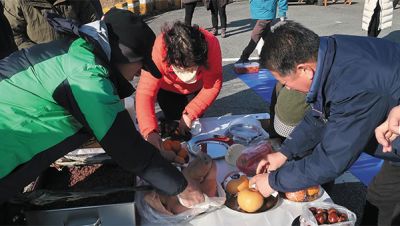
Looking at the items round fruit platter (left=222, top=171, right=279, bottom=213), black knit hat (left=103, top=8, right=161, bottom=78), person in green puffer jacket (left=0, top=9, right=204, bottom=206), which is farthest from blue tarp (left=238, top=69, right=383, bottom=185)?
black knit hat (left=103, top=8, right=161, bottom=78)

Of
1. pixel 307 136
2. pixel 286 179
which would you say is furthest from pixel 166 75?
pixel 286 179

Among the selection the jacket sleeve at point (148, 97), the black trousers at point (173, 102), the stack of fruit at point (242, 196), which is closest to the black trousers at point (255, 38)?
the black trousers at point (173, 102)

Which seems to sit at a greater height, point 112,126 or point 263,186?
point 112,126

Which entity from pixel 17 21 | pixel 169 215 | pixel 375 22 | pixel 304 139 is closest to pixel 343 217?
pixel 304 139

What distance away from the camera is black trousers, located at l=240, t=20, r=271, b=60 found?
5.24 m

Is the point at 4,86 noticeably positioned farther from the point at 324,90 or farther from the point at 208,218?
the point at 324,90

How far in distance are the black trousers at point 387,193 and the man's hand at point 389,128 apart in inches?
17.6

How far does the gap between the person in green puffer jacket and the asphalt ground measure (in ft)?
4.86

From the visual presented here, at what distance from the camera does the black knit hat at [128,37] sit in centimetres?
126

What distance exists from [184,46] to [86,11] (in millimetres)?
1480

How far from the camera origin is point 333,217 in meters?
1.34

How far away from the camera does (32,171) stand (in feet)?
4.19

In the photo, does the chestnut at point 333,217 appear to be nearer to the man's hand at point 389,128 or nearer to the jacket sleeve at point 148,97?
the man's hand at point 389,128

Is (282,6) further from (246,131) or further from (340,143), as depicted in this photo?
(340,143)
